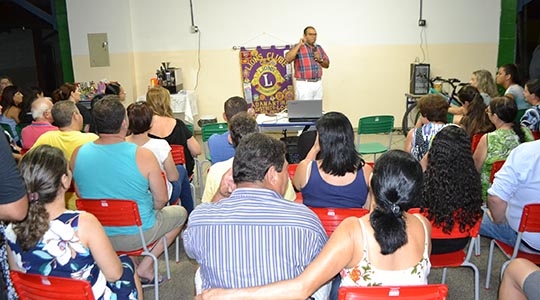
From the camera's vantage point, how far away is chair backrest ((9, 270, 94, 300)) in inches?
70.8

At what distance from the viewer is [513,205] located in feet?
8.82

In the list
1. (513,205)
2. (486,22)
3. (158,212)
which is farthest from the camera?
(486,22)

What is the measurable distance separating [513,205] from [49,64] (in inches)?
298

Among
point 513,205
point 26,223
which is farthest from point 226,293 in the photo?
point 513,205

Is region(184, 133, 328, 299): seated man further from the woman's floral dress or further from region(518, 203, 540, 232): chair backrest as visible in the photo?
region(518, 203, 540, 232): chair backrest

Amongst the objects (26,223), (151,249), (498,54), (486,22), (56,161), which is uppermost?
(486,22)

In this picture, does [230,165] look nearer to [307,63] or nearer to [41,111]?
[41,111]

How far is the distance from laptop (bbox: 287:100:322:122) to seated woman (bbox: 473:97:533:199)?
1.90 m

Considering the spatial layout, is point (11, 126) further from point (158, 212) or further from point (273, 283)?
point (273, 283)

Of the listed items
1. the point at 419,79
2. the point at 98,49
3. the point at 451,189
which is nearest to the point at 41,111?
the point at 451,189

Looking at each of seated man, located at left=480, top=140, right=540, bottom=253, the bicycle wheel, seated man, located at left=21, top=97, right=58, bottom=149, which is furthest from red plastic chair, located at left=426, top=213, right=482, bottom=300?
the bicycle wheel

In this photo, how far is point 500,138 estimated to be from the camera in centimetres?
343

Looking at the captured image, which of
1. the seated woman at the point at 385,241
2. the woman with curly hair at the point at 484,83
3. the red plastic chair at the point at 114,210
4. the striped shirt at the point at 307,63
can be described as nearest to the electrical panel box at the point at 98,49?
the striped shirt at the point at 307,63

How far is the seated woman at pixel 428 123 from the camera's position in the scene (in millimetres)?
3795
